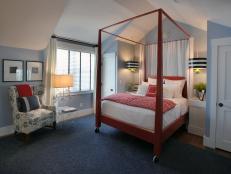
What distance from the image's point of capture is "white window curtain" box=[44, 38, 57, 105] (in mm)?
4230

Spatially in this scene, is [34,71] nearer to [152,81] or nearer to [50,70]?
[50,70]

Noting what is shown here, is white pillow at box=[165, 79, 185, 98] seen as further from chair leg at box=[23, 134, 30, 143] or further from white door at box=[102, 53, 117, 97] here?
chair leg at box=[23, 134, 30, 143]

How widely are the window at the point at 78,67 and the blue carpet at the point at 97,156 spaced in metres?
1.93

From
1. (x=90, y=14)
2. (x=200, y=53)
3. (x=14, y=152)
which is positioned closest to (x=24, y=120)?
(x=14, y=152)

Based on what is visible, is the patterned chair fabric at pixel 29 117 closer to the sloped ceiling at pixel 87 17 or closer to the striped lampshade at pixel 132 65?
the sloped ceiling at pixel 87 17

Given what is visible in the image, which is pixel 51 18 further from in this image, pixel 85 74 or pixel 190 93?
pixel 190 93

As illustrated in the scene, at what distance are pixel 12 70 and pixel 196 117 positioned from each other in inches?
172

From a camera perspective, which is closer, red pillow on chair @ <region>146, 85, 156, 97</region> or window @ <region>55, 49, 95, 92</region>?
red pillow on chair @ <region>146, 85, 156, 97</region>

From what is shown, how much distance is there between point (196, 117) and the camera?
147 inches

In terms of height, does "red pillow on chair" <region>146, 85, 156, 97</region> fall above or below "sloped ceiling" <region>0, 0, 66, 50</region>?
below

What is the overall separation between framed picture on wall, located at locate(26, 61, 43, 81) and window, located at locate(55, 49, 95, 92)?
473mm

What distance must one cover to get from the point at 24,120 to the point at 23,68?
134cm

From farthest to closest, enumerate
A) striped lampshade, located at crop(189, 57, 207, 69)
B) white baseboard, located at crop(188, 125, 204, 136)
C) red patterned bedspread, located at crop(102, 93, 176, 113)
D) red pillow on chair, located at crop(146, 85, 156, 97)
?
red pillow on chair, located at crop(146, 85, 156, 97) < striped lampshade, located at crop(189, 57, 207, 69) < white baseboard, located at crop(188, 125, 204, 136) < red patterned bedspread, located at crop(102, 93, 176, 113)

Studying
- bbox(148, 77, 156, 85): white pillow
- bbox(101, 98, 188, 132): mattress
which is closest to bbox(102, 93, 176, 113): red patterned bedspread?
bbox(101, 98, 188, 132): mattress
